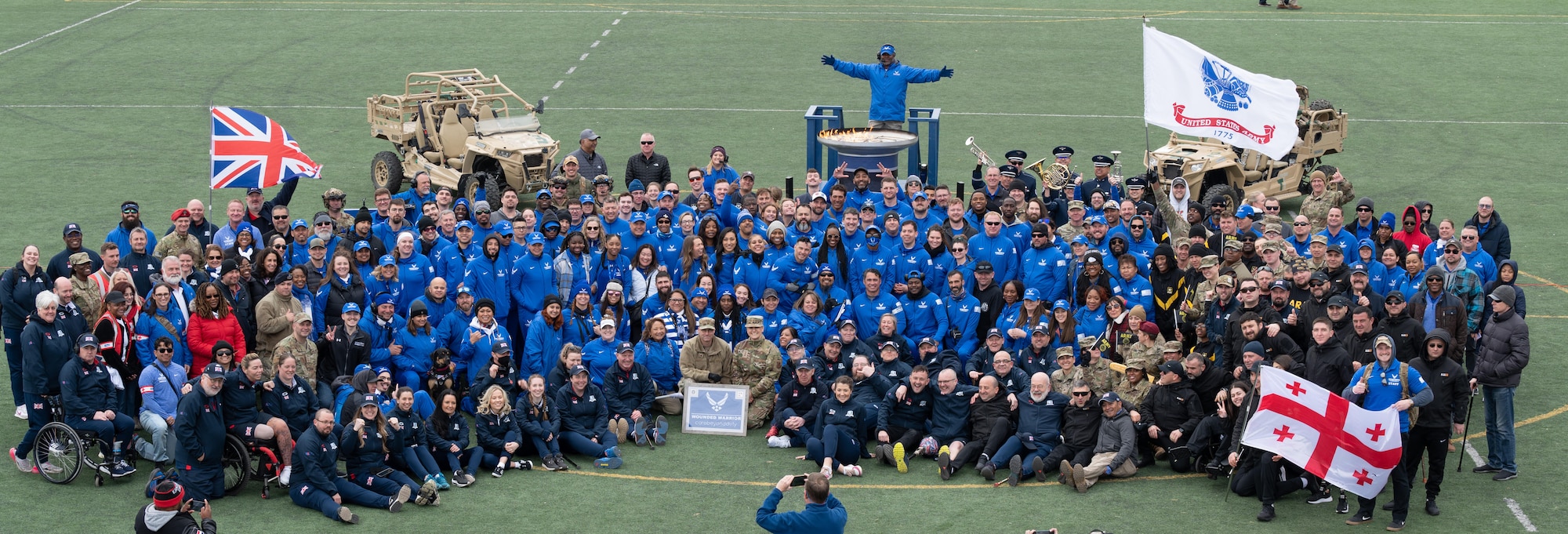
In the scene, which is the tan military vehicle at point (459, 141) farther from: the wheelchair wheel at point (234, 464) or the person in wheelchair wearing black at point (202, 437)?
the person in wheelchair wearing black at point (202, 437)

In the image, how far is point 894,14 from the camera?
1614 inches

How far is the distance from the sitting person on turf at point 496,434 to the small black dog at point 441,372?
65 cm

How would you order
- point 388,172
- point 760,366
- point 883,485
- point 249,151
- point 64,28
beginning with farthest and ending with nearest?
point 64,28 < point 388,172 < point 249,151 < point 760,366 < point 883,485

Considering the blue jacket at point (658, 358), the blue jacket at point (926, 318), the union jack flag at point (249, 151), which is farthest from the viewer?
the union jack flag at point (249, 151)

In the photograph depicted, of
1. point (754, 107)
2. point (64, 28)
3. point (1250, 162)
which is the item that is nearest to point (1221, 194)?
point (1250, 162)

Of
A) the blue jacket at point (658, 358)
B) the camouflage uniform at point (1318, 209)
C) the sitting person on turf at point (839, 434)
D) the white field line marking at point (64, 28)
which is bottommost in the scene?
the sitting person on turf at point (839, 434)

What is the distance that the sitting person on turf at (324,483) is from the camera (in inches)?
536

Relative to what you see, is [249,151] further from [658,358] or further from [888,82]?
[888,82]

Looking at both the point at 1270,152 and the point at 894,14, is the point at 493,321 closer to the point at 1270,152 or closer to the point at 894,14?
the point at 1270,152

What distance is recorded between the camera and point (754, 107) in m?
31.5

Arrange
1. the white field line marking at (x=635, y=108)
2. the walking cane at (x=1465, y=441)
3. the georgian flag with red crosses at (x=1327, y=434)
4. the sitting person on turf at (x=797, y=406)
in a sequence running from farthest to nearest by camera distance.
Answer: the white field line marking at (x=635, y=108) < the sitting person on turf at (x=797, y=406) < the walking cane at (x=1465, y=441) < the georgian flag with red crosses at (x=1327, y=434)

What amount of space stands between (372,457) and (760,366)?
4153 millimetres

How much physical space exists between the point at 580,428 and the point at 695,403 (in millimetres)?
1258

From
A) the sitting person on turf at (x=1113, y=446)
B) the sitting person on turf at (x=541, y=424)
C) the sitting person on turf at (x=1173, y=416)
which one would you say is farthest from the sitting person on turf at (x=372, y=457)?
the sitting person on turf at (x=1173, y=416)
